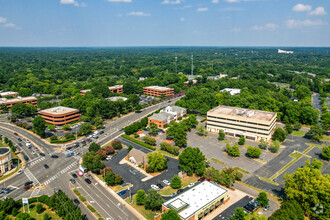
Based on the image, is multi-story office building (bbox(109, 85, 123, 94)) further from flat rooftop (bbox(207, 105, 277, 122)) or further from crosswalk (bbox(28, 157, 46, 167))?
crosswalk (bbox(28, 157, 46, 167))

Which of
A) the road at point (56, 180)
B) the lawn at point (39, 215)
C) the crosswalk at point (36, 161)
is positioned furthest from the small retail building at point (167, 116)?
the lawn at point (39, 215)

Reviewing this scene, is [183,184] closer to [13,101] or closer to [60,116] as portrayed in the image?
[60,116]

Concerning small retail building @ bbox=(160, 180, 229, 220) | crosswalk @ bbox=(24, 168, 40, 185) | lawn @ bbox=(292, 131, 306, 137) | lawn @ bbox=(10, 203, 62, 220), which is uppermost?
small retail building @ bbox=(160, 180, 229, 220)

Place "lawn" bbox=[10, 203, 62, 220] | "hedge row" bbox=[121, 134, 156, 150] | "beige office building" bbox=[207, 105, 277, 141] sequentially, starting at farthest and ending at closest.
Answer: "beige office building" bbox=[207, 105, 277, 141] < "hedge row" bbox=[121, 134, 156, 150] < "lawn" bbox=[10, 203, 62, 220]

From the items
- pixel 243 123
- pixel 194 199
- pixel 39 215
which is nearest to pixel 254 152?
pixel 243 123

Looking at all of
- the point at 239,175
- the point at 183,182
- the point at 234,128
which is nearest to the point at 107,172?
the point at 183,182

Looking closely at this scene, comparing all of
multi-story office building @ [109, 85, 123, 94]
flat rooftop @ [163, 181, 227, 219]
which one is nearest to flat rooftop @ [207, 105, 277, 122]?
flat rooftop @ [163, 181, 227, 219]
